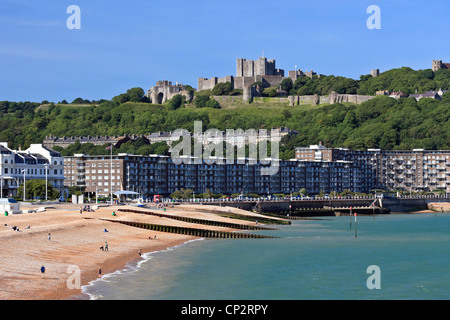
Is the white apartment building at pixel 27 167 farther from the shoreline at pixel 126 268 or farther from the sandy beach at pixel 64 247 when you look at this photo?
the shoreline at pixel 126 268

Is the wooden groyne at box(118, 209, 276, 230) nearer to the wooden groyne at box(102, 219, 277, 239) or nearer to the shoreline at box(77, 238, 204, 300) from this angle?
the wooden groyne at box(102, 219, 277, 239)

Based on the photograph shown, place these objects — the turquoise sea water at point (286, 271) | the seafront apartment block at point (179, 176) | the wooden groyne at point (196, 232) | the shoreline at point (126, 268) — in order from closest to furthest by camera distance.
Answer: the shoreline at point (126, 268), the turquoise sea water at point (286, 271), the wooden groyne at point (196, 232), the seafront apartment block at point (179, 176)

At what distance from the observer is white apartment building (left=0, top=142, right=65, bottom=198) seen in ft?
416

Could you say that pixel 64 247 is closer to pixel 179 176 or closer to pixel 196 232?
pixel 196 232

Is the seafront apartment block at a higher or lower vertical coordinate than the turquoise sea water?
higher

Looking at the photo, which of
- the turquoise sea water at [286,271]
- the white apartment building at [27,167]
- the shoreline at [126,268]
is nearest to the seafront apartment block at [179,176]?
the white apartment building at [27,167]

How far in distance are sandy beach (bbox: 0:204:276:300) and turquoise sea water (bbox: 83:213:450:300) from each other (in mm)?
1910

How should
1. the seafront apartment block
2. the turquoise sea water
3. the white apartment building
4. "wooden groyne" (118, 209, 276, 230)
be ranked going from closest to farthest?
the turquoise sea water → "wooden groyne" (118, 209, 276, 230) → the white apartment building → the seafront apartment block

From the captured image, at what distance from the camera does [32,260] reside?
169 feet

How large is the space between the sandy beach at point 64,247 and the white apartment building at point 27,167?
40.0 metres

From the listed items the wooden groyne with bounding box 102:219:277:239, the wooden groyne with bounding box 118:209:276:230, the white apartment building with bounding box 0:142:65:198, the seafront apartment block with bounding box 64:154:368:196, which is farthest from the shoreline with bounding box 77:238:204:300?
the seafront apartment block with bounding box 64:154:368:196

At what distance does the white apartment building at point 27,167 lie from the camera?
127 meters

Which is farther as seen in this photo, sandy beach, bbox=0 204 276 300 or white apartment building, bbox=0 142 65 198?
white apartment building, bbox=0 142 65 198
